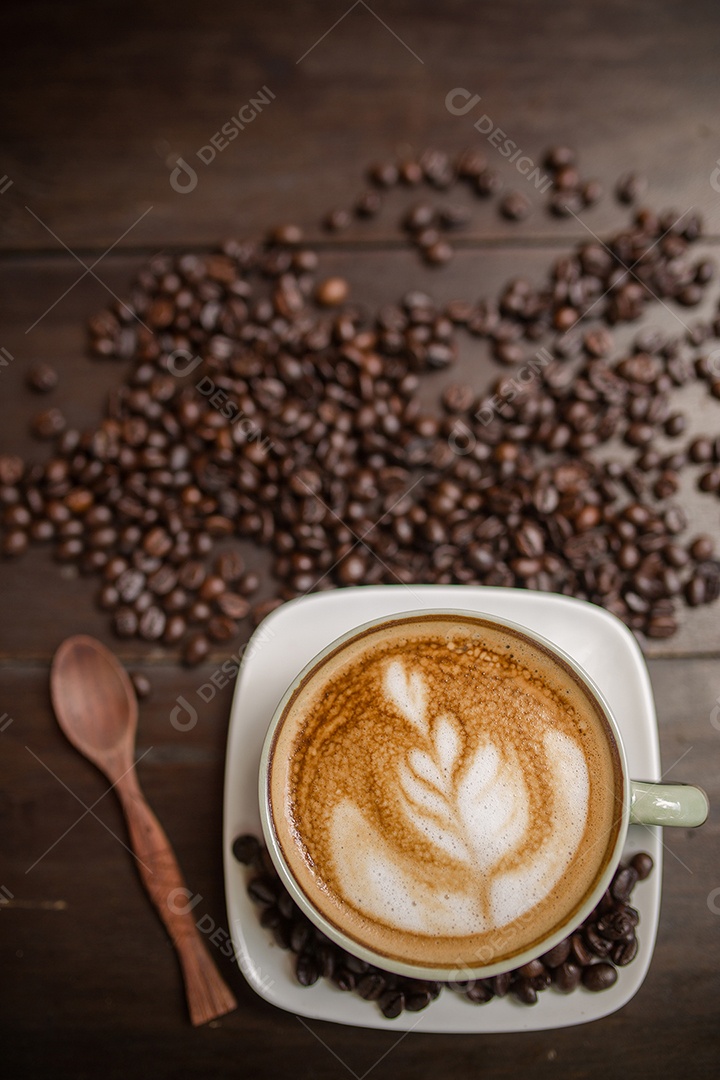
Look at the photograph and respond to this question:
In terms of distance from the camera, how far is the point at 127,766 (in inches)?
44.9

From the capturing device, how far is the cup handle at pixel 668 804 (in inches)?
31.4

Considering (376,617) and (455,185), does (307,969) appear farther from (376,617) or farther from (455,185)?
(455,185)

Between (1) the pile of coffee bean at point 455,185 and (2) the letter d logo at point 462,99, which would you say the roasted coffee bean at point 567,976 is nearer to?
(1) the pile of coffee bean at point 455,185

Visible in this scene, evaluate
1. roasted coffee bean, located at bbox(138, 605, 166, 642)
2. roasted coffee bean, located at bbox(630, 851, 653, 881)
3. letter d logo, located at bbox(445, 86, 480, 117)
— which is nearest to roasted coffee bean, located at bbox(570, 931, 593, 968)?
roasted coffee bean, located at bbox(630, 851, 653, 881)

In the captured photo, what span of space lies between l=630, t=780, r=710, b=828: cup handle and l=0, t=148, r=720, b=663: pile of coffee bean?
14.8 inches

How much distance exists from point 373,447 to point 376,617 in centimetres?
31

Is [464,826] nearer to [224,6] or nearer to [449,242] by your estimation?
[449,242]

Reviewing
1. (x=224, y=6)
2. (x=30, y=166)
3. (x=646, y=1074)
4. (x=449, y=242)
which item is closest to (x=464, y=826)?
(x=646, y=1074)

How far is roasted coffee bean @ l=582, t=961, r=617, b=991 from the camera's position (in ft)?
3.20

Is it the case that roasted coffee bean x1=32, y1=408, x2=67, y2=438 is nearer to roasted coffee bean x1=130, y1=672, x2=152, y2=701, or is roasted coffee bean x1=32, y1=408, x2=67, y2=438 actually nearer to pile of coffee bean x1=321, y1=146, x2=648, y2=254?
roasted coffee bean x1=130, y1=672, x2=152, y2=701

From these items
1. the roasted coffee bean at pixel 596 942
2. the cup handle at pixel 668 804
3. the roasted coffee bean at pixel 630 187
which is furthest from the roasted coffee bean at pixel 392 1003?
the roasted coffee bean at pixel 630 187

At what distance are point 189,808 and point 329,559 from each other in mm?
427

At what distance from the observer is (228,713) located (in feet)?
3.79

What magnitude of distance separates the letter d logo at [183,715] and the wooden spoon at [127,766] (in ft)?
0.20
